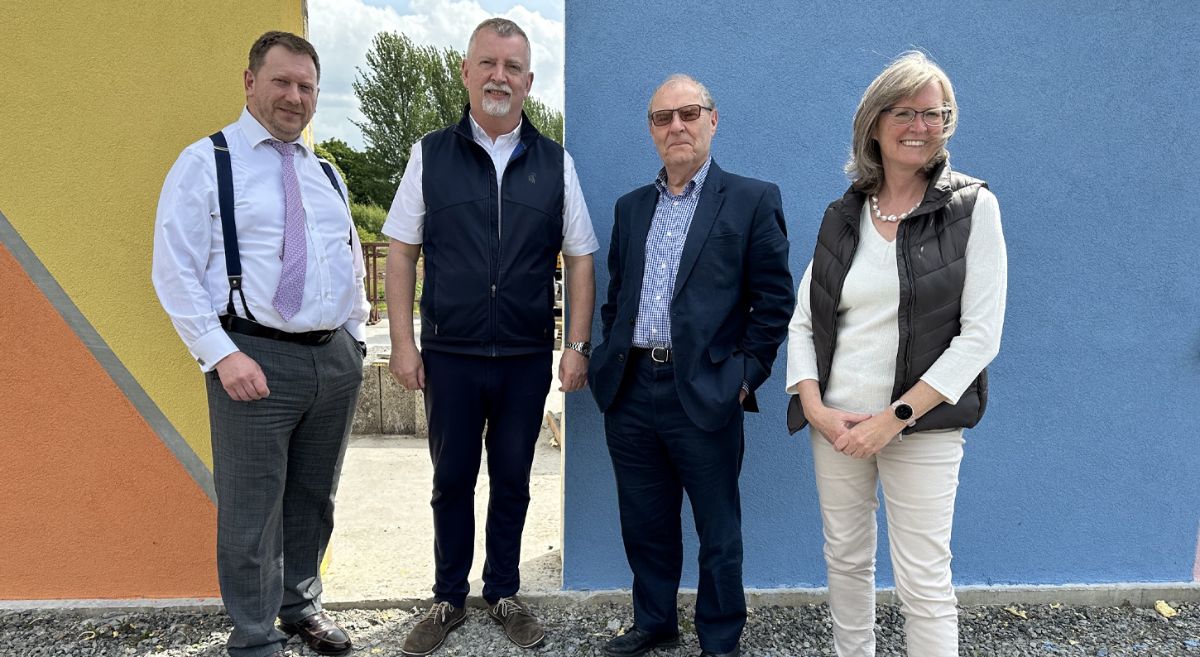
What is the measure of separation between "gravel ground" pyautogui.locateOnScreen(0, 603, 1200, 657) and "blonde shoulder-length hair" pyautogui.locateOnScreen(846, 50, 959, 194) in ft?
5.83

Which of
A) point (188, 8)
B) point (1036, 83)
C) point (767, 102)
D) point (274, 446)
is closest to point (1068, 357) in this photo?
point (1036, 83)

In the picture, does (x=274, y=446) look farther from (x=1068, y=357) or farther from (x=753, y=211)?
(x=1068, y=357)

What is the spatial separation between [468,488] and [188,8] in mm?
2051

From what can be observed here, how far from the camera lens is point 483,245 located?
2.46 metres

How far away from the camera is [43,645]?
2684 millimetres

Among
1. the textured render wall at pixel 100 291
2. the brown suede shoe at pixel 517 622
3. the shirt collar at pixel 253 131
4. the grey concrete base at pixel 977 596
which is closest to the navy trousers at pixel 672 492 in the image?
the brown suede shoe at pixel 517 622

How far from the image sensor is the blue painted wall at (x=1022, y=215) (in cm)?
281

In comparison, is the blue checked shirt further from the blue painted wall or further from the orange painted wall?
the orange painted wall

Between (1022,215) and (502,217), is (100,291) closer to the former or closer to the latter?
(502,217)

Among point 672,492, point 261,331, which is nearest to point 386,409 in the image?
point 261,331

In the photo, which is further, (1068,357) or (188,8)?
(1068,357)

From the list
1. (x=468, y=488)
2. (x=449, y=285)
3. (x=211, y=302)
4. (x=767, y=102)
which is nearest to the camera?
(x=211, y=302)

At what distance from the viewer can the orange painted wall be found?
2.77 meters

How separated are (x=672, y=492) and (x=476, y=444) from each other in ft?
2.34
